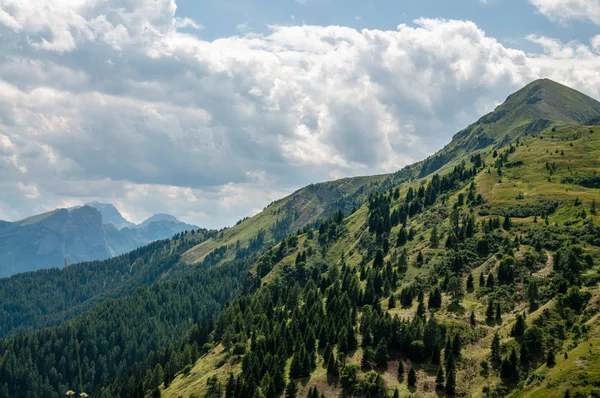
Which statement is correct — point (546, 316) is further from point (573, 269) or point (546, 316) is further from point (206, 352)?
point (206, 352)

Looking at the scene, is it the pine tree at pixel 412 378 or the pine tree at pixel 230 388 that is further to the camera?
the pine tree at pixel 230 388

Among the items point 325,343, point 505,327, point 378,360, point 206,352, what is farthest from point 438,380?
point 206,352

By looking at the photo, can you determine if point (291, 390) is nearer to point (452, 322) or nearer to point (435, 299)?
point (452, 322)

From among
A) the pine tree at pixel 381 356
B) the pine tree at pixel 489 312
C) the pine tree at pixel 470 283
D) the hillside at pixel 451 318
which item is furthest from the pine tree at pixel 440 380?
the pine tree at pixel 470 283

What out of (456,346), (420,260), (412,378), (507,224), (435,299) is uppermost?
(507,224)

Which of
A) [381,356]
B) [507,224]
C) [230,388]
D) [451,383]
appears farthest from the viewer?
[507,224]

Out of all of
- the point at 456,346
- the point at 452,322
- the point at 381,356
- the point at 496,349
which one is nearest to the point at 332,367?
the point at 381,356

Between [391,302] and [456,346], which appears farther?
[391,302]

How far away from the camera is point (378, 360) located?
412ft

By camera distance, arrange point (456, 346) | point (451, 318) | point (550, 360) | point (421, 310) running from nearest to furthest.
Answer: point (550, 360) < point (456, 346) < point (451, 318) < point (421, 310)

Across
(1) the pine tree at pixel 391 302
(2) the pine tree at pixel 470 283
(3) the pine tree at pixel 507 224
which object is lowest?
(1) the pine tree at pixel 391 302

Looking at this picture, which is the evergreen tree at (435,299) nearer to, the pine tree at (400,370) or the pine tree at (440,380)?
the pine tree at (400,370)

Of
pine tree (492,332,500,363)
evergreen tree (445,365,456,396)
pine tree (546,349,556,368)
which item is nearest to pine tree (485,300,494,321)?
pine tree (492,332,500,363)

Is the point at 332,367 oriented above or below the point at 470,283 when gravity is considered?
below
